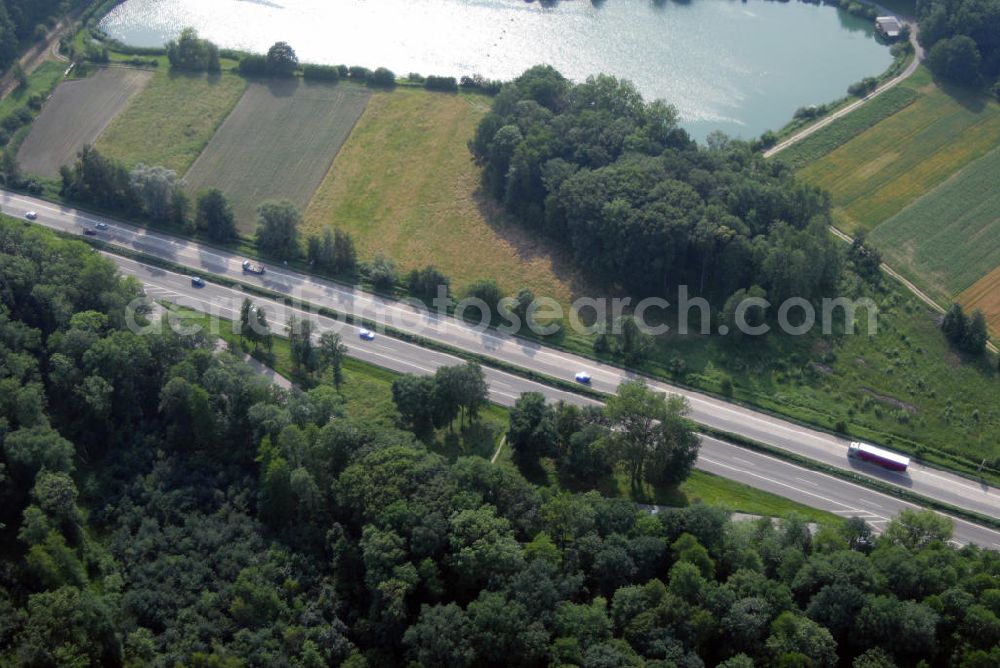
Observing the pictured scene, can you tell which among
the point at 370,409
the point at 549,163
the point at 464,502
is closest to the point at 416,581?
the point at 464,502

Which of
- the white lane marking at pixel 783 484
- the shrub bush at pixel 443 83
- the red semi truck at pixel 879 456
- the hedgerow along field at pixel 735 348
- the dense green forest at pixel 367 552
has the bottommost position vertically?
the dense green forest at pixel 367 552

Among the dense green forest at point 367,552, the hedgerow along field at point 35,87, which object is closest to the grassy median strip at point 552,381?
the dense green forest at point 367,552

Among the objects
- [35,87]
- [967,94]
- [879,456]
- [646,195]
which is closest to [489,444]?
[646,195]

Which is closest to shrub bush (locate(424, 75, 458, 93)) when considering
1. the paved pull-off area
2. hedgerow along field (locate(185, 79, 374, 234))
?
hedgerow along field (locate(185, 79, 374, 234))

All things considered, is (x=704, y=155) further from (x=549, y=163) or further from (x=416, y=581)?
(x=416, y=581)

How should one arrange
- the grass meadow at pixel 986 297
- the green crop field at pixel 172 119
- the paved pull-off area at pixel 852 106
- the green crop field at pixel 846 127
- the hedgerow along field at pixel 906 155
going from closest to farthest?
the grass meadow at pixel 986 297, the hedgerow along field at pixel 906 155, the green crop field at pixel 846 127, the green crop field at pixel 172 119, the paved pull-off area at pixel 852 106

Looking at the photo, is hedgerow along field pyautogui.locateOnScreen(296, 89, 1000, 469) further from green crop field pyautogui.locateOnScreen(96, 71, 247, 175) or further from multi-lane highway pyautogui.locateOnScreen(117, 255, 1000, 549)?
green crop field pyautogui.locateOnScreen(96, 71, 247, 175)

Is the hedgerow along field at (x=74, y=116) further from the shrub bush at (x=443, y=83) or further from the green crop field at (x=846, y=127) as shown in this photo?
the green crop field at (x=846, y=127)
